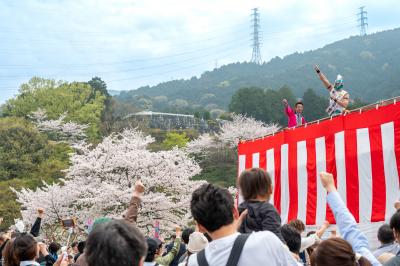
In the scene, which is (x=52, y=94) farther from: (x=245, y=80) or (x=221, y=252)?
(x=245, y=80)

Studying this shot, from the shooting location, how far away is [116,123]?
41344 millimetres

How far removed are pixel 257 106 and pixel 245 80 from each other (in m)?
48.1

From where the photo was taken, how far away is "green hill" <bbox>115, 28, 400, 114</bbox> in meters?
75.8

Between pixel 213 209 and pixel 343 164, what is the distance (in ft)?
17.5

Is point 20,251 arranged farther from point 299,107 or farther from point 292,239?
point 299,107

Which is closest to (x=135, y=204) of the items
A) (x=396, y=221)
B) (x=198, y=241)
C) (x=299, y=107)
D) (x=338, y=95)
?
(x=198, y=241)

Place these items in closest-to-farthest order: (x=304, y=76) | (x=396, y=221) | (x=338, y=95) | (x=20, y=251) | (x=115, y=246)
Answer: (x=115, y=246) → (x=396, y=221) → (x=20, y=251) → (x=338, y=95) → (x=304, y=76)

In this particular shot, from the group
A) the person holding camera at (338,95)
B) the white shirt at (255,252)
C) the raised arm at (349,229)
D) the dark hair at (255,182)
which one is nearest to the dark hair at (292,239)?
the dark hair at (255,182)

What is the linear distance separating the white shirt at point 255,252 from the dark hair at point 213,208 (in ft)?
0.28

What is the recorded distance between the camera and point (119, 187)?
1819 centimetres

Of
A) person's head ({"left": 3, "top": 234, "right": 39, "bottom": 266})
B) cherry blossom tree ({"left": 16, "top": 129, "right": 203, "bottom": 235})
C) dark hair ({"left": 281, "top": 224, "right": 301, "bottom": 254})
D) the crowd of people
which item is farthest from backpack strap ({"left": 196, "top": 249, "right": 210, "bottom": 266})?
cherry blossom tree ({"left": 16, "top": 129, "right": 203, "bottom": 235})

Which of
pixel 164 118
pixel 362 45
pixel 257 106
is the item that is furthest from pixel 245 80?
pixel 257 106

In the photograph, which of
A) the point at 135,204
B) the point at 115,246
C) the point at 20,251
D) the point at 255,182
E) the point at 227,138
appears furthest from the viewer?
the point at 227,138

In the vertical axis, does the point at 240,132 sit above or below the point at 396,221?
below
